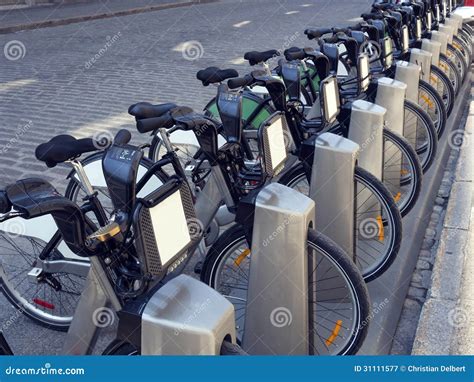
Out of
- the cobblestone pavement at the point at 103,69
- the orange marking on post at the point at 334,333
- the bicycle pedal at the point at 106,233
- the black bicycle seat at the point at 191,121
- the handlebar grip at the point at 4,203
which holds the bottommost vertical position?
the cobblestone pavement at the point at 103,69

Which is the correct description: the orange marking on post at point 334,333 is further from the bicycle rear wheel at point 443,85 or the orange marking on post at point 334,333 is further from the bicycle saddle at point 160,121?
the bicycle rear wheel at point 443,85

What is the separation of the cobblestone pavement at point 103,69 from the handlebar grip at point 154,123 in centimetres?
130

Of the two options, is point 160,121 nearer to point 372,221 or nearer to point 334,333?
point 334,333

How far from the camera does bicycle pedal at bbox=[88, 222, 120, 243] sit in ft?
7.31

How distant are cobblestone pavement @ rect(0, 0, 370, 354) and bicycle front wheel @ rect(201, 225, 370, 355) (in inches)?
37.6

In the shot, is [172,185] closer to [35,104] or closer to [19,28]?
[35,104]

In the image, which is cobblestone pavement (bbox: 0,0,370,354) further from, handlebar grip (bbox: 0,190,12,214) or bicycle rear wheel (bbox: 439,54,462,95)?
bicycle rear wheel (bbox: 439,54,462,95)

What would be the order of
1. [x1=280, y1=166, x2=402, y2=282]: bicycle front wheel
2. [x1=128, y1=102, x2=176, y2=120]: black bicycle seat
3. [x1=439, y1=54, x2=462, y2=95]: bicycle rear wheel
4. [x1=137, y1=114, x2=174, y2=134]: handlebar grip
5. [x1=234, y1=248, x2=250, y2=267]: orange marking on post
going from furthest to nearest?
[x1=439, y1=54, x2=462, y2=95]: bicycle rear wheel, [x1=280, y1=166, x2=402, y2=282]: bicycle front wheel, [x1=234, y1=248, x2=250, y2=267]: orange marking on post, [x1=128, y1=102, x2=176, y2=120]: black bicycle seat, [x1=137, y1=114, x2=174, y2=134]: handlebar grip

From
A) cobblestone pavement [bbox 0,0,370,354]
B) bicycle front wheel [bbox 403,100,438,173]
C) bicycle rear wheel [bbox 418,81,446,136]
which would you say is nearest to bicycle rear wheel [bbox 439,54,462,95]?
bicycle rear wheel [bbox 418,81,446,136]

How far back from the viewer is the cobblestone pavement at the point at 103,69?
5938 millimetres

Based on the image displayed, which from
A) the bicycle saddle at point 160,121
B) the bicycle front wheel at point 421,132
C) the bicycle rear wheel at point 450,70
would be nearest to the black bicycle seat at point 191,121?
the bicycle saddle at point 160,121

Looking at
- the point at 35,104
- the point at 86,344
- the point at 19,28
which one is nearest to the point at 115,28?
the point at 19,28

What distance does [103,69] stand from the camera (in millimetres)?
9922

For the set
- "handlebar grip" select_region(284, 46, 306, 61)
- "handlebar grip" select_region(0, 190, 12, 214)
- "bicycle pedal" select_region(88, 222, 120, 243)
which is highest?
"handlebar grip" select_region(0, 190, 12, 214)
